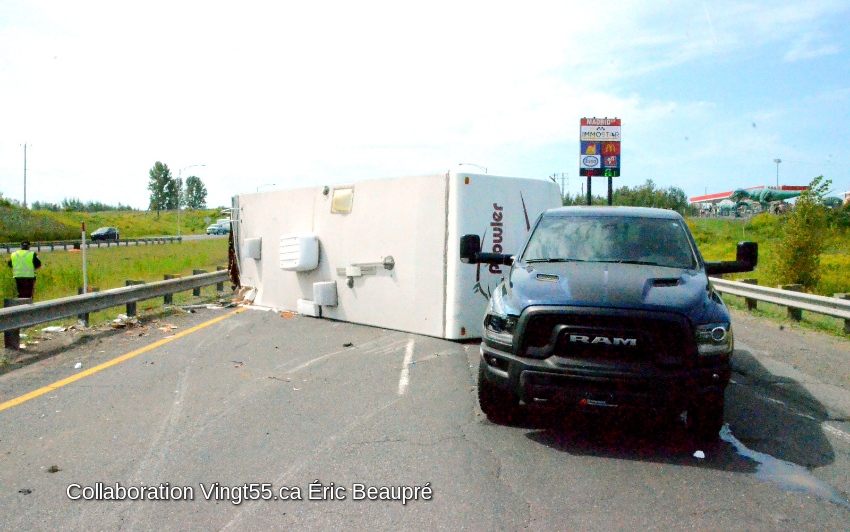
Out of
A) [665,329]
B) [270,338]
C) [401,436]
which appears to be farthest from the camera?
[270,338]

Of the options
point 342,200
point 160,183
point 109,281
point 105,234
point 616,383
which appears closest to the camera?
point 616,383

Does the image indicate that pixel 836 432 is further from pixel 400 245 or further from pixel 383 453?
pixel 400 245

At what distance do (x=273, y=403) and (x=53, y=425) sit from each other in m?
1.88

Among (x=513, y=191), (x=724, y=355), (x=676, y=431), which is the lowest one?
(x=676, y=431)

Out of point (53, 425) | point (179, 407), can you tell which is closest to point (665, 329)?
point (179, 407)

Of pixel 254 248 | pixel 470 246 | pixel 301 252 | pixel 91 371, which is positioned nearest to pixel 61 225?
pixel 254 248

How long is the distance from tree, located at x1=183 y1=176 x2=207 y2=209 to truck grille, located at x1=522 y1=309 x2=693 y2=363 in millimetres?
135569

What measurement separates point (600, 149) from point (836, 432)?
30.9 m

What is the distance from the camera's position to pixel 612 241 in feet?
22.6

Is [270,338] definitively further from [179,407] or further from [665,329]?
[665,329]

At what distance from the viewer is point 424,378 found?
26.8ft

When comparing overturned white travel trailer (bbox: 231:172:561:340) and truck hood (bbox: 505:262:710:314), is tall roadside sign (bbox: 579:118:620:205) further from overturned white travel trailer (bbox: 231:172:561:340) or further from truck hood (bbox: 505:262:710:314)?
truck hood (bbox: 505:262:710:314)

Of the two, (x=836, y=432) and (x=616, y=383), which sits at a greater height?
(x=616, y=383)

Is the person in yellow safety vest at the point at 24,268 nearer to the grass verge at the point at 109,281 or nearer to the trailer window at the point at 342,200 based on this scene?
the grass verge at the point at 109,281
